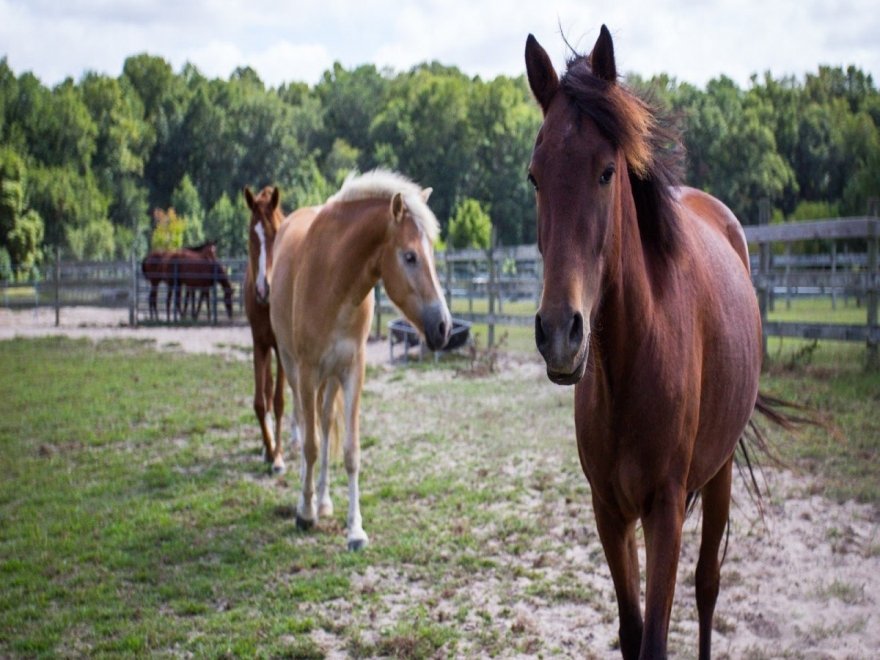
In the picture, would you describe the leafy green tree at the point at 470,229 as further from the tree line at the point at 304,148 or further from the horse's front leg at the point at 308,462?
the horse's front leg at the point at 308,462

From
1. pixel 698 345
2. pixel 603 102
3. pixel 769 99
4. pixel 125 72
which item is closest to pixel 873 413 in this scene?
pixel 698 345

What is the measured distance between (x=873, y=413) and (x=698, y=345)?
513cm

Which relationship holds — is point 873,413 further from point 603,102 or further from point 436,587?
point 603,102

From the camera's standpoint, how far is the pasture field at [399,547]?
332 cm

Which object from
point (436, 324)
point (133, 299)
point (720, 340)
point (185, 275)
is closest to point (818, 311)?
point (185, 275)

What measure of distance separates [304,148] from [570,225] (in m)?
60.1

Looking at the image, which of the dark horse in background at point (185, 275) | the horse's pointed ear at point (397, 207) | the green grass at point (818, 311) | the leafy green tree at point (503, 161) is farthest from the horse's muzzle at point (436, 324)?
the leafy green tree at point (503, 161)

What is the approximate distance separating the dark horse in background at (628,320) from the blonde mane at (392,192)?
2.34 metres

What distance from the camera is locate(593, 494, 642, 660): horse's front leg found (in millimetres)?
2371

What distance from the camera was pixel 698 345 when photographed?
93.5 inches

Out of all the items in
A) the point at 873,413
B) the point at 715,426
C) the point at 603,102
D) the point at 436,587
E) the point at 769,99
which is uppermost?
the point at 769,99

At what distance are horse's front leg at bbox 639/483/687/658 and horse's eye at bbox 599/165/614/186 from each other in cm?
87

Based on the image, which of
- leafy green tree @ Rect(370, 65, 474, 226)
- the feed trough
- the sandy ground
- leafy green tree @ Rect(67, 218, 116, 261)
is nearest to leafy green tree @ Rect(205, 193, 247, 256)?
leafy green tree @ Rect(67, 218, 116, 261)

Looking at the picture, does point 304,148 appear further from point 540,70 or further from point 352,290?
point 540,70
